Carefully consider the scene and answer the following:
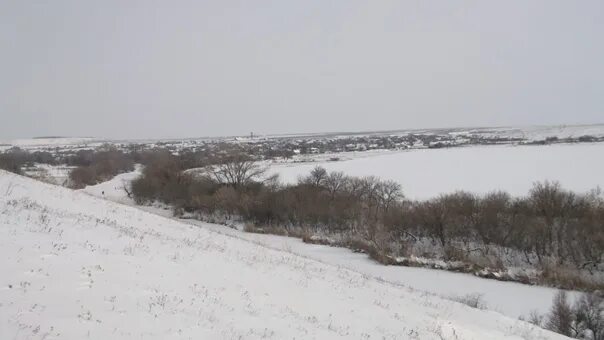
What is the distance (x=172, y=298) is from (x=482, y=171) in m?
73.7

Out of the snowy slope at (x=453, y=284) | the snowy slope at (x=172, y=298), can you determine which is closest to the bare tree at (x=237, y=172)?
the snowy slope at (x=453, y=284)

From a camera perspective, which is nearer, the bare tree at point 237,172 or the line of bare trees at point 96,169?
the bare tree at point 237,172

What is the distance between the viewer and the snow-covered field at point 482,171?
190 feet

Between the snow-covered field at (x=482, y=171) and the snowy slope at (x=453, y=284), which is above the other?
the snow-covered field at (x=482, y=171)

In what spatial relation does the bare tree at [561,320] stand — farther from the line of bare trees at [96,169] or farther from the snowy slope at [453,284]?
the line of bare trees at [96,169]

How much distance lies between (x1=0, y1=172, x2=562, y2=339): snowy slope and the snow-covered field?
42857 millimetres

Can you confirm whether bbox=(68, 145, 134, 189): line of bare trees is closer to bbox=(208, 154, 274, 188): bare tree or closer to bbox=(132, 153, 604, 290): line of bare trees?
bbox=(208, 154, 274, 188): bare tree

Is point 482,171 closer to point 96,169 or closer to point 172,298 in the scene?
point 172,298

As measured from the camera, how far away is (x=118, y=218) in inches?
806

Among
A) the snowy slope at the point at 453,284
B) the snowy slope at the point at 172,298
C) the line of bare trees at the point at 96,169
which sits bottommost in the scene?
the snowy slope at the point at 453,284

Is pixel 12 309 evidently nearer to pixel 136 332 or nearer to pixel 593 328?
pixel 136 332

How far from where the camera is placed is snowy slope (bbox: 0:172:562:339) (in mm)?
6734

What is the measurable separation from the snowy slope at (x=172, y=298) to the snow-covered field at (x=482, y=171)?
42857mm

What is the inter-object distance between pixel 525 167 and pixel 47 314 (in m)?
81.1
